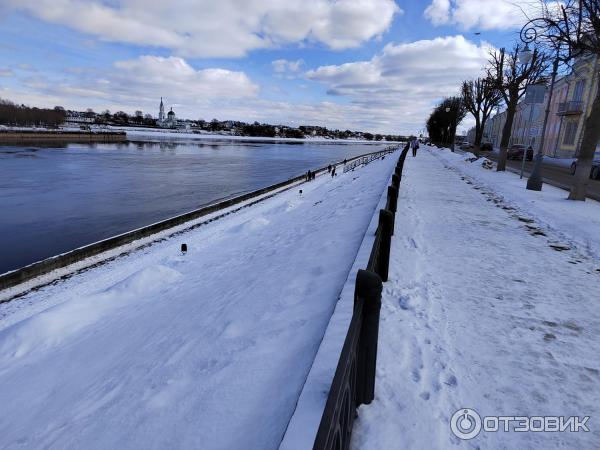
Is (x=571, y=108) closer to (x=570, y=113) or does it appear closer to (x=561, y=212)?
(x=570, y=113)

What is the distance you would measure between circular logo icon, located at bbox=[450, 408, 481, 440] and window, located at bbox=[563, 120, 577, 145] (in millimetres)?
47924

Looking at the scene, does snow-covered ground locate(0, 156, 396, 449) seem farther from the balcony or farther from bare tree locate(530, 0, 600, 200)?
the balcony

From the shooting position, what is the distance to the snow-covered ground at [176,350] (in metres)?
3.54

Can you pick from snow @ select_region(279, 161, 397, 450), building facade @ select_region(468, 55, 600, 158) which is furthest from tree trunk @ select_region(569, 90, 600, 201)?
building facade @ select_region(468, 55, 600, 158)

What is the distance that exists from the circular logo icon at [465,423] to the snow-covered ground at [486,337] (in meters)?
0.05

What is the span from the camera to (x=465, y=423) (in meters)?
2.82

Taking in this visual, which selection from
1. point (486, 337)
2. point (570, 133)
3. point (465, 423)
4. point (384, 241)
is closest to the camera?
point (465, 423)

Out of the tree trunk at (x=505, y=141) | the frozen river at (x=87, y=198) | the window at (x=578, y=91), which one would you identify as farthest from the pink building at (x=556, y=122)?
the frozen river at (x=87, y=198)

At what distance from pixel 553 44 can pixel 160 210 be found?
17489 millimetres

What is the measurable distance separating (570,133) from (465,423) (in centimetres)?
4964

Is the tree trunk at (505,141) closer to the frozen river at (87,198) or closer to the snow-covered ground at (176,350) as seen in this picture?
the frozen river at (87,198)

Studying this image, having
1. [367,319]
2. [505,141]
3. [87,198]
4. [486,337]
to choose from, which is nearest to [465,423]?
[367,319]

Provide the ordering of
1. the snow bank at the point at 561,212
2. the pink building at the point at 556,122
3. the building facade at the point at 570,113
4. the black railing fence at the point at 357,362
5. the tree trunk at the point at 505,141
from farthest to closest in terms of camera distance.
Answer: the pink building at the point at 556,122
the building facade at the point at 570,113
the tree trunk at the point at 505,141
the snow bank at the point at 561,212
the black railing fence at the point at 357,362

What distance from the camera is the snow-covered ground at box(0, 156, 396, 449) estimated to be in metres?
3.54
